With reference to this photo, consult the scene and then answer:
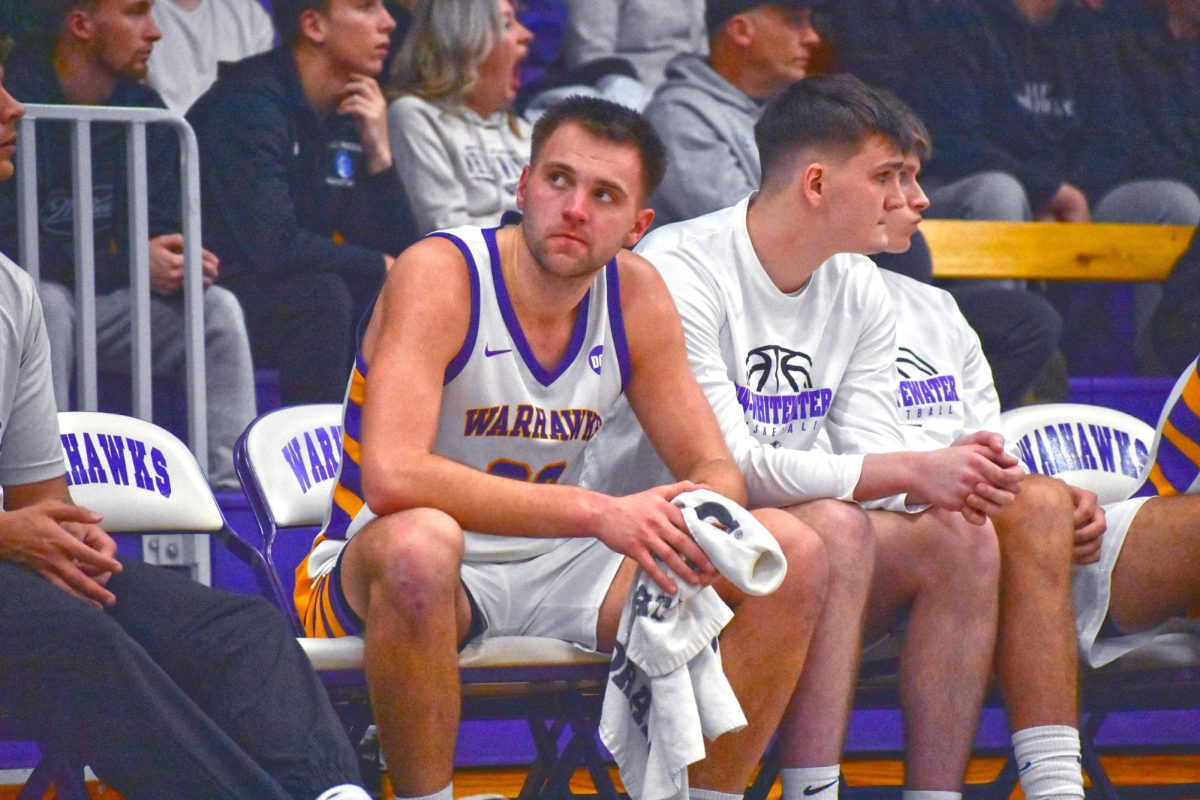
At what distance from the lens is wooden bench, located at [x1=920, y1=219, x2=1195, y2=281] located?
15.5ft

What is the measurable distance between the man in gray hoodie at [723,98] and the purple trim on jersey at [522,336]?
5.85 feet

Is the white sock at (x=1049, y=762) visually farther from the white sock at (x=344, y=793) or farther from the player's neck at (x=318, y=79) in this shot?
the player's neck at (x=318, y=79)

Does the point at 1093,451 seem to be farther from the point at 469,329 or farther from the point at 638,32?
→ the point at 638,32

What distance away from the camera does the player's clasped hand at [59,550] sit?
7.23ft

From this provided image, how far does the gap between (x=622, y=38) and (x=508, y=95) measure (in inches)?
33.4

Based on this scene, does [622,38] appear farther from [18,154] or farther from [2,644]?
[2,644]

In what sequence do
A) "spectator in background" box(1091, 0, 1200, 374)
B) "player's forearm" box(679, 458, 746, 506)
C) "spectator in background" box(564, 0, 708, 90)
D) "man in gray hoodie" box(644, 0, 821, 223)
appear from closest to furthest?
"player's forearm" box(679, 458, 746, 506) → "man in gray hoodie" box(644, 0, 821, 223) → "spectator in background" box(564, 0, 708, 90) → "spectator in background" box(1091, 0, 1200, 374)

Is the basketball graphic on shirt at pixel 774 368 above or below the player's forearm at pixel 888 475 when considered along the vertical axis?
above

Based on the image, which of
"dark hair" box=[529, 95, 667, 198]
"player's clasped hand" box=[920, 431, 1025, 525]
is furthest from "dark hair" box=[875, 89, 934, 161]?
"player's clasped hand" box=[920, 431, 1025, 525]

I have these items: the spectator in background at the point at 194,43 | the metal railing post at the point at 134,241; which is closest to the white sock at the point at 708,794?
the metal railing post at the point at 134,241

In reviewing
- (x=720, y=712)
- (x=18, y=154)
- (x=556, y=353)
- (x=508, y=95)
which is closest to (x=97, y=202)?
(x=18, y=154)

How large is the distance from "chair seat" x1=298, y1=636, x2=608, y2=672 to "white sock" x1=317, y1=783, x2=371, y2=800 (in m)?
0.31

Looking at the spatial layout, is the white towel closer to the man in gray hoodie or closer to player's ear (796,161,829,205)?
player's ear (796,161,829,205)

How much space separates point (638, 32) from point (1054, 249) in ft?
4.89
